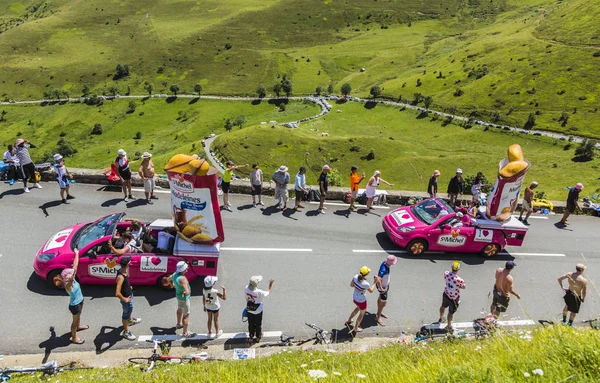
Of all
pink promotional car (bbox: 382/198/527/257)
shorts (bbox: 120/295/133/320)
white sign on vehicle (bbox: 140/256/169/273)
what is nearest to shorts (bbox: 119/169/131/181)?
white sign on vehicle (bbox: 140/256/169/273)

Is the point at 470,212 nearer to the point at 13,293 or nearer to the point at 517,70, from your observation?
the point at 13,293

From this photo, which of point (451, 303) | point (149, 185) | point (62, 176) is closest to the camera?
point (451, 303)

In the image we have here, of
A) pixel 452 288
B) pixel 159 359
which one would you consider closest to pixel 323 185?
pixel 452 288

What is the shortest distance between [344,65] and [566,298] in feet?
465

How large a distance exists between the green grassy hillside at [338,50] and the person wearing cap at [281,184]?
79.5m

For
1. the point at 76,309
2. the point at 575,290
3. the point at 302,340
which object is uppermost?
the point at 575,290

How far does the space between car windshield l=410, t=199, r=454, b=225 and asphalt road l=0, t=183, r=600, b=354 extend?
4.45 feet

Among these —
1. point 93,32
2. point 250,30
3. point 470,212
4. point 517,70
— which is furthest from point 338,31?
point 470,212

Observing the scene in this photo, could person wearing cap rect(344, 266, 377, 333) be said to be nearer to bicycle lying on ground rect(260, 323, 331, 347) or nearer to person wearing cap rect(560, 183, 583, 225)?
bicycle lying on ground rect(260, 323, 331, 347)

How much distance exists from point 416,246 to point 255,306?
6797mm

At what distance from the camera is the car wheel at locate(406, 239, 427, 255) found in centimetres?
1428

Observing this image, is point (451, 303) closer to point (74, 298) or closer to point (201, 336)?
point (201, 336)

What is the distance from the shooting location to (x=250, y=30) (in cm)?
16888

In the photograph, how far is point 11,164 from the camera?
55.5ft
